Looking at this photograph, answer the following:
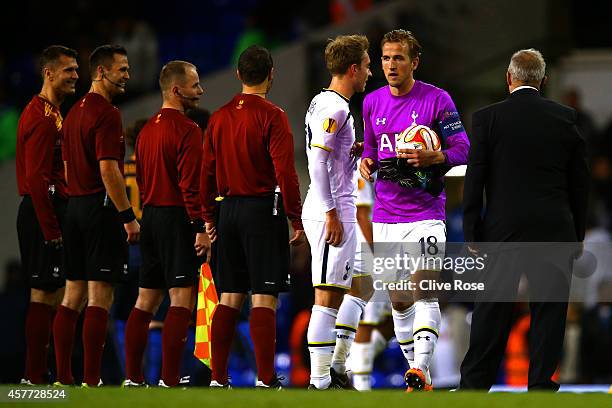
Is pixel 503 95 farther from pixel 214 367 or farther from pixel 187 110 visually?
pixel 214 367

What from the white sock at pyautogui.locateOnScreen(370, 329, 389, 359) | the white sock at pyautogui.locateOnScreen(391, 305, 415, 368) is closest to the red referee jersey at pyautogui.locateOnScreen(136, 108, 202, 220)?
the white sock at pyautogui.locateOnScreen(391, 305, 415, 368)

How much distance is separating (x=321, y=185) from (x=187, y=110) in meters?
1.71

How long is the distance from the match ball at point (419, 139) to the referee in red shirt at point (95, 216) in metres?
2.02

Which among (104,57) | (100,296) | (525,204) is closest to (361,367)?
(100,296)

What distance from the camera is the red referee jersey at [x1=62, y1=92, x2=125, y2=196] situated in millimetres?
9938

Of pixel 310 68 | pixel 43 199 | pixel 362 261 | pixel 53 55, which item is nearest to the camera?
pixel 43 199

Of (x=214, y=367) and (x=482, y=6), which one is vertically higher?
(x=482, y=6)

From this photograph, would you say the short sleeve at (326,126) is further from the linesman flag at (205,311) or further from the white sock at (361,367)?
the white sock at (361,367)

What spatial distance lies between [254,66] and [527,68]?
1908 mm

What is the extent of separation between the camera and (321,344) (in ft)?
30.8

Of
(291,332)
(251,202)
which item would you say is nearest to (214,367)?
(251,202)

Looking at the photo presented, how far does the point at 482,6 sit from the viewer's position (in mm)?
18125

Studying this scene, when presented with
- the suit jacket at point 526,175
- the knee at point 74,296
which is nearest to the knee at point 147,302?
the knee at point 74,296

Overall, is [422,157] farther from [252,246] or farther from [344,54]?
[252,246]
